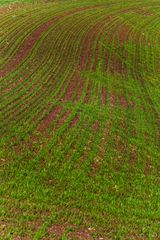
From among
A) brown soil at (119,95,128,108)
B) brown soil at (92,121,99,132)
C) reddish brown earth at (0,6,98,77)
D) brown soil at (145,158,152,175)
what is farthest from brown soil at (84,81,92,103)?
brown soil at (145,158,152,175)

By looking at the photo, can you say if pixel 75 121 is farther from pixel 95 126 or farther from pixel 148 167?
pixel 148 167

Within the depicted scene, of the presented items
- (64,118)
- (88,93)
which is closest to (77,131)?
(64,118)

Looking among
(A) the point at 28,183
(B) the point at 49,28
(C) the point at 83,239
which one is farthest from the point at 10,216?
(B) the point at 49,28

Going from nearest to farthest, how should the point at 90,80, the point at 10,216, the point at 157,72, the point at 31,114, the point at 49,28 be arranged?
the point at 10,216 → the point at 31,114 → the point at 90,80 → the point at 157,72 → the point at 49,28

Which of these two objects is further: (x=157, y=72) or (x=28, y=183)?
(x=157, y=72)

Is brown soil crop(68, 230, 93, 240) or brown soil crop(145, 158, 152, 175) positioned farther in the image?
brown soil crop(145, 158, 152, 175)

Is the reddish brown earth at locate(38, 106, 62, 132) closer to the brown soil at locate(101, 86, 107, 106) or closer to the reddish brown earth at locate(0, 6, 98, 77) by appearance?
the brown soil at locate(101, 86, 107, 106)

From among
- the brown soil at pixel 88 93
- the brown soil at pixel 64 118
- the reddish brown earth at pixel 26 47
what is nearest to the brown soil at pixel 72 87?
the brown soil at pixel 88 93

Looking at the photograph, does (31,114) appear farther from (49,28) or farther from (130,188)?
(49,28)
